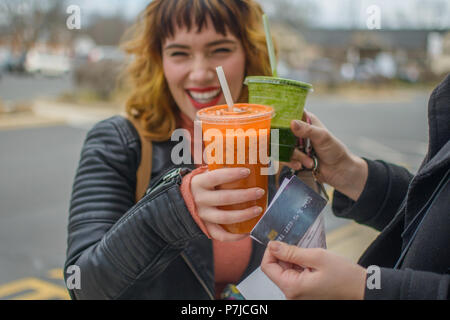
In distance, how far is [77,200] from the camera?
1440 mm

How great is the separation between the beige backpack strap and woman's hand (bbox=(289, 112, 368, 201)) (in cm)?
51

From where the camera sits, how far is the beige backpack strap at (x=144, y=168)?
60.4 inches

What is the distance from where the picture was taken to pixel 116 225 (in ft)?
4.17

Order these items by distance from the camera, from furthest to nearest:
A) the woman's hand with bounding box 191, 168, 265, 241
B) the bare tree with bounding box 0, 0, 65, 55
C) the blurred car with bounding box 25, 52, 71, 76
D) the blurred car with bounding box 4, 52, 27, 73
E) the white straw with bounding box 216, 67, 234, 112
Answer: the blurred car with bounding box 25, 52, 71, 76 < the blurred car with bounding box 4, 52, 27, 73 < the bare tree with bounding box 0, 0, 65, 55 < the white straw with bounding box 216, 67, 234, 112 < the woman's hand with bounding box 191, 168, 265, 241

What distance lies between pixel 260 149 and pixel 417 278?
0.48m

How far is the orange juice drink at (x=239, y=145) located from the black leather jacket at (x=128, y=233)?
5.5 inches

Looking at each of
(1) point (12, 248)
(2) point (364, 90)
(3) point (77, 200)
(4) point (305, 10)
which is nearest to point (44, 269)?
(1) point (12, 248)

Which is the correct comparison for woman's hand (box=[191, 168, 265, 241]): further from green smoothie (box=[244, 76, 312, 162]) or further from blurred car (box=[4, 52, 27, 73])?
blurred car (box=[4, 52, 27, 73])

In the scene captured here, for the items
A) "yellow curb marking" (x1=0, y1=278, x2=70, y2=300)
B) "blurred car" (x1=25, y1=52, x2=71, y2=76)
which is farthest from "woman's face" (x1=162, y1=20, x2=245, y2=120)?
"blurred car" (x1=25, y1=52, x2=71, y2=76)

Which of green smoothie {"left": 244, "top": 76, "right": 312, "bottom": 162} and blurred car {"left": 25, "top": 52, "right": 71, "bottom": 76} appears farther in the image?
blurred car {"left": 25, "top": 52, "right": 71, "bottom": 76}

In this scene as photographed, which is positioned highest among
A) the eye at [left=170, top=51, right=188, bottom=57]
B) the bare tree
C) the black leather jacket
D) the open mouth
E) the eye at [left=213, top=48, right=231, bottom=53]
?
the bare tree

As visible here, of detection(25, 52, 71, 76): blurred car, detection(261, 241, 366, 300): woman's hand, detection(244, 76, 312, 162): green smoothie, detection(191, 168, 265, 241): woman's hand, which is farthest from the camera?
detection(25, 52, 71, 76): blurred car

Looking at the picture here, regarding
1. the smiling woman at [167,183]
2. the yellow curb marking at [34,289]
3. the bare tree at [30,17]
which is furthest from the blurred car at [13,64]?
the smiling woman at [167,183]

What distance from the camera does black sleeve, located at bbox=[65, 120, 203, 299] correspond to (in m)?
1.20
